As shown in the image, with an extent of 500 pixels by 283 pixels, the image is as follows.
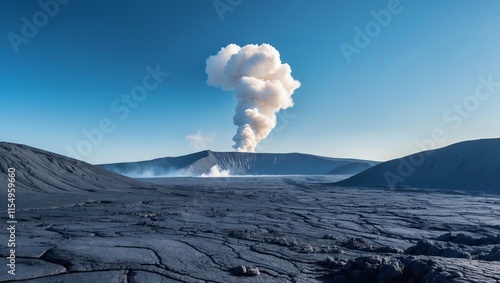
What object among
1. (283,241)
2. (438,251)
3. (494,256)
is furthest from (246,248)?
(494,256)

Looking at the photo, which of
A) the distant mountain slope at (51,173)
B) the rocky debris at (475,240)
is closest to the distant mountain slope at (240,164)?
the distant mountain slope at (51,173)

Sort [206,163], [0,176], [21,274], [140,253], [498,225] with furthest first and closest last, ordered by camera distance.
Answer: [206,163] < [0,176] < [498,225] < [140,253] < [21,274]

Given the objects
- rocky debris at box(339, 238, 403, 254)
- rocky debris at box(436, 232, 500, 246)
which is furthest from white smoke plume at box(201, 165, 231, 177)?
rocky debris at box(436, 232, 500, 246)

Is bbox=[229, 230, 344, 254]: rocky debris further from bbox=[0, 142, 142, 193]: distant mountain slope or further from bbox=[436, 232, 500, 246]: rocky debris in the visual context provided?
bbox=[0, 142, 142, 193]: distant mountain slope

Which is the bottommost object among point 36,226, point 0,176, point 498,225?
point 498,225

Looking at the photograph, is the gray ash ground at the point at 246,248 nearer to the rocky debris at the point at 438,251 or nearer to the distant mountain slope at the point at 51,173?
the rocky debris at the point at 438,251

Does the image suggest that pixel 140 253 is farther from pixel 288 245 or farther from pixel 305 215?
pixel 305 215

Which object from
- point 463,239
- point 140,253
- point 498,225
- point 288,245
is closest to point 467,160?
point 498,225
